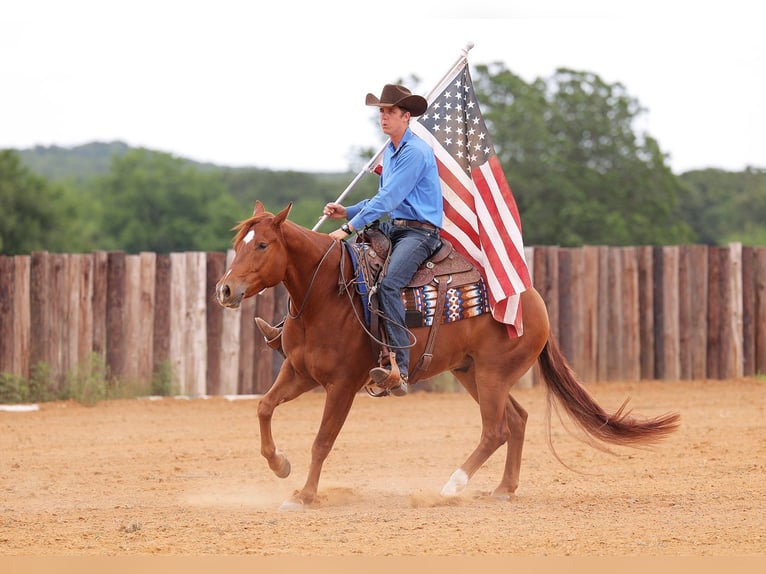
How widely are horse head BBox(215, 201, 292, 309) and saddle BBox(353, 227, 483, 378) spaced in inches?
29.5

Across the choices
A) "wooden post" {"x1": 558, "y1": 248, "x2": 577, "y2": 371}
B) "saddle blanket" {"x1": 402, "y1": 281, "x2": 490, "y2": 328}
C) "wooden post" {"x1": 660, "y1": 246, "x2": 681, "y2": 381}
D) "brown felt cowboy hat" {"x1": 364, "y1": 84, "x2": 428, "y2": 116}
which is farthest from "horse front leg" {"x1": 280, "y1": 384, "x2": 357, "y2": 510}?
"wooden post" {"x1": 660, "y1": 246, "x2": 681, "y2": 381}

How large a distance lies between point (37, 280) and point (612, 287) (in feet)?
28.6

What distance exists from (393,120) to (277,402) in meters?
2.36

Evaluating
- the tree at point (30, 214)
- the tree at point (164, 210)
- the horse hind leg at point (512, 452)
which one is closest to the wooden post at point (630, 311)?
the horse hind leg at point (512, 452)

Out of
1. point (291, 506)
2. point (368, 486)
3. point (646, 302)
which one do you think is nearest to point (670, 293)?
point (646, 302)

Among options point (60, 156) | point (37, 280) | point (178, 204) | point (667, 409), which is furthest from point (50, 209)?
point (60, 156)

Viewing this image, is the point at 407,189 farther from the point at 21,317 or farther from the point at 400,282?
the point at 21,317

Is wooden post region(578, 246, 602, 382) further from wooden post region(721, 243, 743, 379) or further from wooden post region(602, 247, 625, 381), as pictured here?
wooden post region(721, 243, 743, 379)

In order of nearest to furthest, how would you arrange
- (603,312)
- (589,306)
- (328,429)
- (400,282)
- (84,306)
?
(328,429) → (400,282) → (84,306) → (589,306) → (603,312)

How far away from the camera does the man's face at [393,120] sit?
880cm

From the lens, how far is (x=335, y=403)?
335 inches

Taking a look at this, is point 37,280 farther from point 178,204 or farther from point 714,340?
point 178,204

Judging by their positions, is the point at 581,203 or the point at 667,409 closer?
the point at 667,409

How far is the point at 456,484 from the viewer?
8781 millimetres
